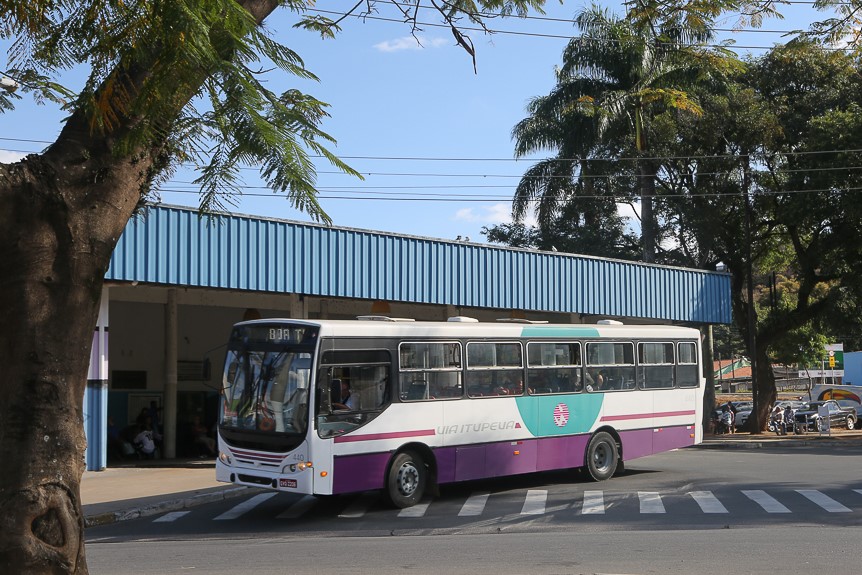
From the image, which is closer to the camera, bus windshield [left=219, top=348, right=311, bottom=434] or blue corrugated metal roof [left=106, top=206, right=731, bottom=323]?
bus windshield [left=219, top=348, right=311, bottom=434]

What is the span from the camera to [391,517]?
1459cm

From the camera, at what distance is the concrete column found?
2447 centimetres

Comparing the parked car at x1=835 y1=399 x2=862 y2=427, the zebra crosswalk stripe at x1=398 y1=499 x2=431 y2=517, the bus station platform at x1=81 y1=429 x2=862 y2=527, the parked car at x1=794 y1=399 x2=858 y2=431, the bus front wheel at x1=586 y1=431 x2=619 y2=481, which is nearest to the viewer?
the zebra crosswalk stripe at x1=398 y1=499 x2=431 y2=517

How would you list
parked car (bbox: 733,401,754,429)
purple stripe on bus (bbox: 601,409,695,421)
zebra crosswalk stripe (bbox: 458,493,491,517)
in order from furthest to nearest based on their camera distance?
parked car (bbox: 733,401,754,429)
purple stripe on bus (bbox: 601,409,695,421)
zebra crosswalk stripe (bbox: 458,493,491,517)

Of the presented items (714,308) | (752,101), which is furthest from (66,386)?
(752,101)

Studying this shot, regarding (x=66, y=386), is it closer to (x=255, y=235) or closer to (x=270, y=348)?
(x=270, y=348)

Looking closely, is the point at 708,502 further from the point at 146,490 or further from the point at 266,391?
the point at 146,490

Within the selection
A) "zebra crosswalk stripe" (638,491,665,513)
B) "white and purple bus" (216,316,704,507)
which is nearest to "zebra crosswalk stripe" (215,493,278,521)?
"white and purple bus" (216,316,704,507)

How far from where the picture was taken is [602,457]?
60.9 ft

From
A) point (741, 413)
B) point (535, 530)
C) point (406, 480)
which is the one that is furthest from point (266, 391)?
point (741, 413)

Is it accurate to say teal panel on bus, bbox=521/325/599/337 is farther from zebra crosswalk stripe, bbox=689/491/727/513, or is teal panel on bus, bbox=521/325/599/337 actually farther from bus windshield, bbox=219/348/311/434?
bus windshield, bbox=219/348/311/434

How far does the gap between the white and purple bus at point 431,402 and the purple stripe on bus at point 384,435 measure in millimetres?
20

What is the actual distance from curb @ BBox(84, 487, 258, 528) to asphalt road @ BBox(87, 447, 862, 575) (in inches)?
10.7

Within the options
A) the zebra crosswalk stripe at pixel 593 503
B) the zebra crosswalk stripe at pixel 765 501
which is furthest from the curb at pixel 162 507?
the zebra crosswalk stripe at pixel 765 501
